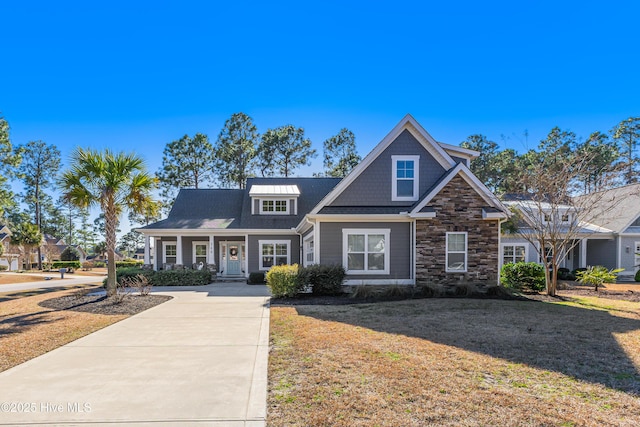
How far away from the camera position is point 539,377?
4953 millimetres

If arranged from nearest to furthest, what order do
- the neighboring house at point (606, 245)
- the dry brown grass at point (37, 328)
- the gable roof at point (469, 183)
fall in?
the dry brown grass at point (37, 328), the gable roof at point (469, 183), the neighboring house at point (606, 245)

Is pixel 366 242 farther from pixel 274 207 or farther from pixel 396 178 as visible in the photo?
pixel 274 207

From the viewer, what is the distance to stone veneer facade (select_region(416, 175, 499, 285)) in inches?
571

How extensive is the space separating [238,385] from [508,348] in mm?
4533

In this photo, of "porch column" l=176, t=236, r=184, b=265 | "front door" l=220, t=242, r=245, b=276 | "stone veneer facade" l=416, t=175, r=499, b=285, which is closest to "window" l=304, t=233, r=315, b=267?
"stone veneer facade" l=416, t=175, r=499, b=285

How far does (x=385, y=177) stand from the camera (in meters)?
15.6

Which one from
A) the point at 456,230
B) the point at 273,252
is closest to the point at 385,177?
the point at 456,230

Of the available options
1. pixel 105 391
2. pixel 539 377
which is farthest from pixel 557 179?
pixel 105 391

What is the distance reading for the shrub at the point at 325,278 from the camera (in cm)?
1375

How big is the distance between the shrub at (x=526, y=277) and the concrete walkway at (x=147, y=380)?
12.1 metres

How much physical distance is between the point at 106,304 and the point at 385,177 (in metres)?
11.0

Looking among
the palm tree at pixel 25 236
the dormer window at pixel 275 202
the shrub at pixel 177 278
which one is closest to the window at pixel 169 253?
the shrub at pixel 177 278

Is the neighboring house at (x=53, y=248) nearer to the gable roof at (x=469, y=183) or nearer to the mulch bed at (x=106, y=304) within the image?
the mulch bed at (x=106, y=304)

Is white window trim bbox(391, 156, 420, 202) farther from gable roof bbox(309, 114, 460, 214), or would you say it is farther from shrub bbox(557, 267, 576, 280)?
shrub bbox(557, 267, 576, 280)
